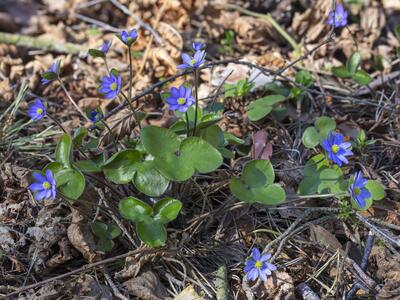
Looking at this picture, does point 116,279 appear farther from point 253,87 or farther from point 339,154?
point 253,87

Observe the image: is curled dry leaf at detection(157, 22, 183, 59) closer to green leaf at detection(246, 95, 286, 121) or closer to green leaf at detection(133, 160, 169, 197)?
green leaf at detection(246, 95, 286, 121)

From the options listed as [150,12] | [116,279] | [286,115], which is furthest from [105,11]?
[116,279]

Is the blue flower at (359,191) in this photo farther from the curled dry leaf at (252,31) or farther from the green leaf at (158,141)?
the curled dry leaf at (252,31)

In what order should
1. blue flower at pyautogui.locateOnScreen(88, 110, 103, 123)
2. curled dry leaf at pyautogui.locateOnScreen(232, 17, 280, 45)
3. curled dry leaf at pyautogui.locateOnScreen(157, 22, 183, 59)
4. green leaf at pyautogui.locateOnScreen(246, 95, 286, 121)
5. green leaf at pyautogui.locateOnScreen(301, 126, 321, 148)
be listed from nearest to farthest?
blue flower at pyautogui.locateOnScreen(88, 110, 103, 123)
green leaf at pyautogui.locateOnScreen(301, 126, 321, 148)
green leaf at pyautogui.locateOnScreen(246, 95, 286, 121)
curled dry leaf at pyautogui.locateOnScreen(157, 22, 183, 59)
curled dry leaf at pyautogui.locateOnScreen(232, 17, 280, 45)

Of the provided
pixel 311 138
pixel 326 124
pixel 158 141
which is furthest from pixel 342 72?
pixel 158 141

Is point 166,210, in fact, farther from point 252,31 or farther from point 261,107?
point 252,31

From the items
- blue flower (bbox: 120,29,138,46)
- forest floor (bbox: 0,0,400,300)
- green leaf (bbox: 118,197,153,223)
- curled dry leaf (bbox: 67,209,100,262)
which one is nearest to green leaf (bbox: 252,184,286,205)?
forest floor (bbox: 0,0,400,300)
